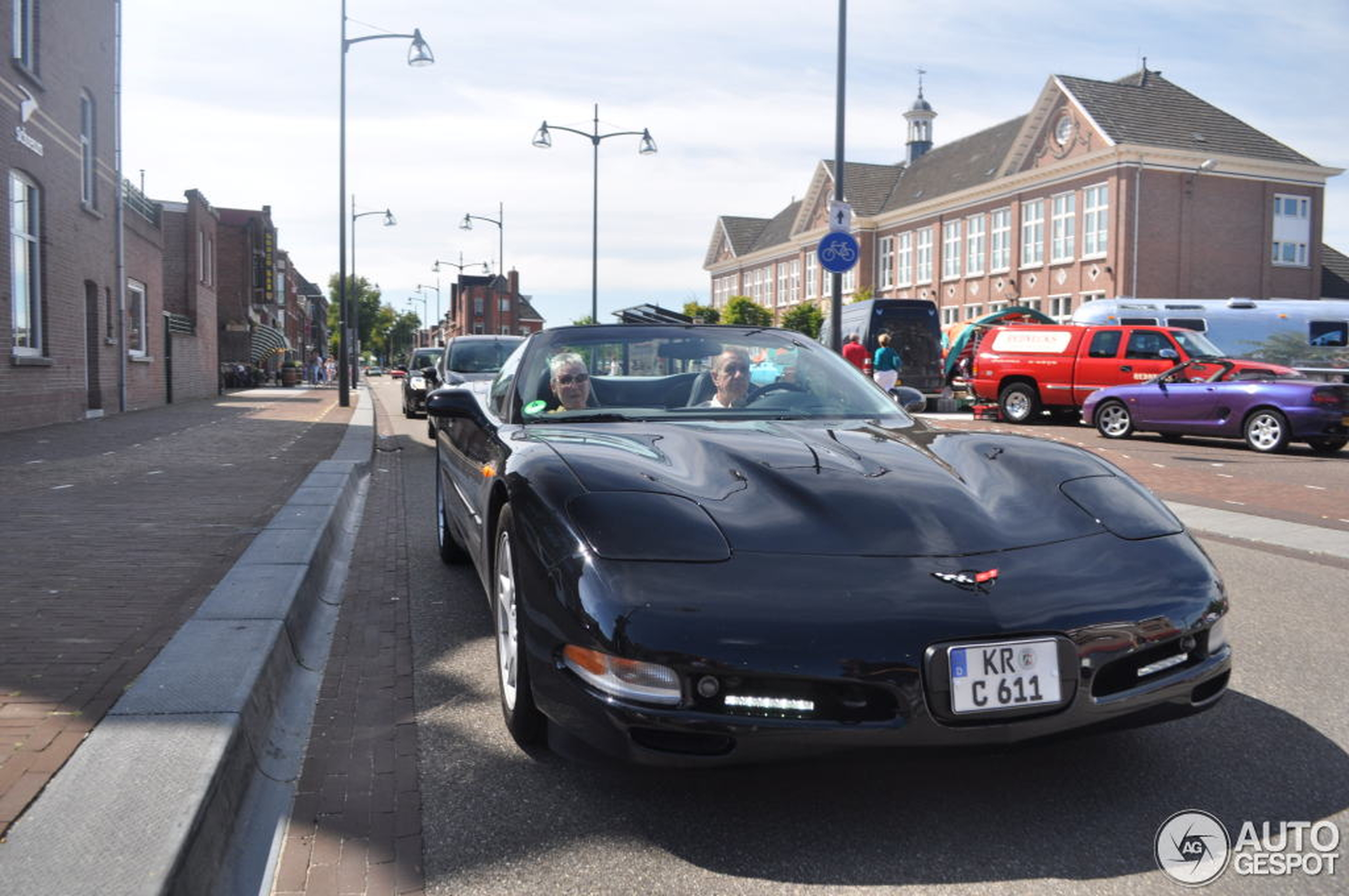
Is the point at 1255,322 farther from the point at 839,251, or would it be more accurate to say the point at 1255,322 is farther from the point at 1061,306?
the point at 1061,306

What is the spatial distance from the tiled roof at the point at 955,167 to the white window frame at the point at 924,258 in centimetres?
174

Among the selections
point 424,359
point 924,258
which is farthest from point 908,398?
point 924,258

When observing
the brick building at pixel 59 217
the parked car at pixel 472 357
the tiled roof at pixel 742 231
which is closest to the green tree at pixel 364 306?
the tiled roof at pixel 742 231

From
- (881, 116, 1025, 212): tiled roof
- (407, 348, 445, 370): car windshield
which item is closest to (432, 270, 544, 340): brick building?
(881, 116, 1025, 212): tiled roof

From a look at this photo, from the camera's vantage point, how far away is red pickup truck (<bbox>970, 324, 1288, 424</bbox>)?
765 inches

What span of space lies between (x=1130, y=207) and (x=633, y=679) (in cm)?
4569

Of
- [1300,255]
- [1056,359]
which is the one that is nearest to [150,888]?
[1056,359]

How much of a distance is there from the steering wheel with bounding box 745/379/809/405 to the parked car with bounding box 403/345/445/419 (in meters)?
15.7

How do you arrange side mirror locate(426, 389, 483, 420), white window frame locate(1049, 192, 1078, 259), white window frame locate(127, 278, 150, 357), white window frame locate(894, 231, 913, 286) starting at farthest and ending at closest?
white window frame locate(894, 231, 913, 286) → white window frame locate(1049, 192, 1078, 259) → white window frame locate(127, 278, 150, 357) → side mirror locate(426, 389, 483, 420)

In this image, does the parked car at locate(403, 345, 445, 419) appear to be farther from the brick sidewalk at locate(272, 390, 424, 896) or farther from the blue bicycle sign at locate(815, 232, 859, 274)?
the brick sidewalk at locate(272, 390, 424, 896)

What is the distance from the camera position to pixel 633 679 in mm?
2590

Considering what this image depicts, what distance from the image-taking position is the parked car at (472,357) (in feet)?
56.8

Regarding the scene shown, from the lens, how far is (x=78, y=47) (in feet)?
65.0

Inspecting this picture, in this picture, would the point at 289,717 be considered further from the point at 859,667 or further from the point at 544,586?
the point at 859,667
